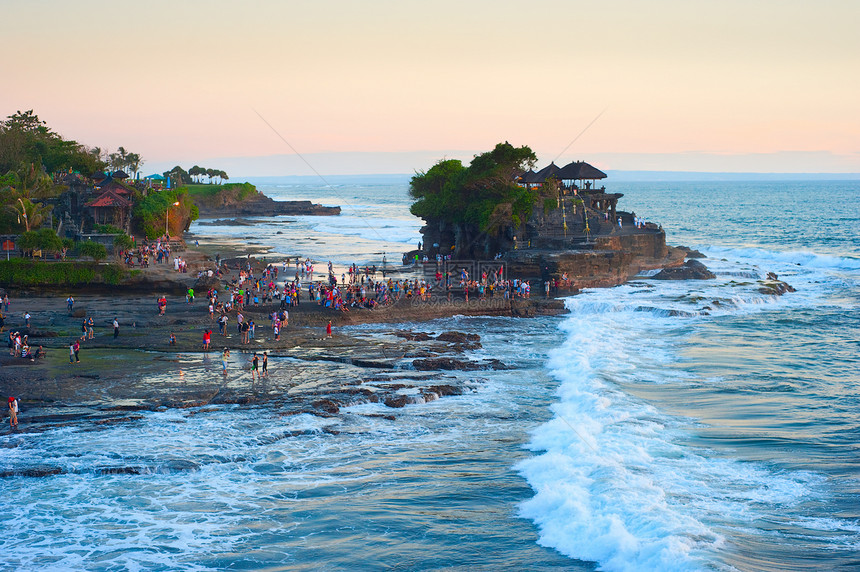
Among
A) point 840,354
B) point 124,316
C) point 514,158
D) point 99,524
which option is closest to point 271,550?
point 99,524

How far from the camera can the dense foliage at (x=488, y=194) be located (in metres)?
56.8

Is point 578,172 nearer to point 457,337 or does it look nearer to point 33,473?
point 457,337

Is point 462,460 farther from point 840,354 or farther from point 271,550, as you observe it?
point 840,354

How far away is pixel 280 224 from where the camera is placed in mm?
116938

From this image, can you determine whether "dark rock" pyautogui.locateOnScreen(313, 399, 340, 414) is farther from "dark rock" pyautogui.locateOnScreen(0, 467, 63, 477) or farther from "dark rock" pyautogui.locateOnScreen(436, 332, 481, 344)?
"dark rock" pyautogui.locateOnScreen(436, 332, 481, 344)

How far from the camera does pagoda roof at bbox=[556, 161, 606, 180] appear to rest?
6084cm

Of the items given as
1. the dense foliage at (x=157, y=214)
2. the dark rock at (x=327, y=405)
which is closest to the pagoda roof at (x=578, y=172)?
the dense foliage at (x=157, y=214)

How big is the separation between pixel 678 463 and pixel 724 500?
2364 millimetres

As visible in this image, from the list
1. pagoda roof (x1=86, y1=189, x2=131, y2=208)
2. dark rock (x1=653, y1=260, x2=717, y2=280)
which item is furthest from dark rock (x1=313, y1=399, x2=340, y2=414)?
pagoda roof (x1=86, y1=189, x2=131, y2=208)

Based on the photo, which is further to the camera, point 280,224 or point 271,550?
point 280,224

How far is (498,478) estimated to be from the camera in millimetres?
19875

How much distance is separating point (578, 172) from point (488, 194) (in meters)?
7.69

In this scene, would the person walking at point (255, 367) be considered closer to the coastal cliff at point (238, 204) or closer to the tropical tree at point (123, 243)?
the tropical tree at point (123, 243)

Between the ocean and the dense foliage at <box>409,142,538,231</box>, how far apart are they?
24.2 meters
